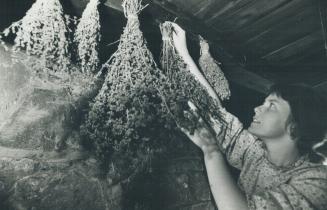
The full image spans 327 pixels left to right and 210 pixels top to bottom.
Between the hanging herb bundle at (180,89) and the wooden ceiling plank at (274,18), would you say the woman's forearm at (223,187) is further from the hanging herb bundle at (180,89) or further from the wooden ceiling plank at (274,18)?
the wooden ceiling plank at (274,18)

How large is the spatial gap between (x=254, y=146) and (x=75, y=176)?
5.14 feet

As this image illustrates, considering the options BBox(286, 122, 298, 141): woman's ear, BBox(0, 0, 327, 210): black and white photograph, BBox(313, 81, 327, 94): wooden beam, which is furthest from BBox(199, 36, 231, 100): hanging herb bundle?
BBox(313, 81, 327, 94): wooden beam

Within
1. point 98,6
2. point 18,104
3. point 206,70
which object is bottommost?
point 18,104

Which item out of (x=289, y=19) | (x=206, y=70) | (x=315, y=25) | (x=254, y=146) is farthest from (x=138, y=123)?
(x=315, y=25)

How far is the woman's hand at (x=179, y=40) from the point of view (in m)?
2.32

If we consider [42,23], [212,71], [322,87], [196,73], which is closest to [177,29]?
[196,73]

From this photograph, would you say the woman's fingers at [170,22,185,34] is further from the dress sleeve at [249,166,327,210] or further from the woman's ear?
the dress sleeve at [249,166,327,210]

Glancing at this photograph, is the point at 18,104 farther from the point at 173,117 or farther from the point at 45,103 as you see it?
the point at 173,117

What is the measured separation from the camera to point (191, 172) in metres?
2.65

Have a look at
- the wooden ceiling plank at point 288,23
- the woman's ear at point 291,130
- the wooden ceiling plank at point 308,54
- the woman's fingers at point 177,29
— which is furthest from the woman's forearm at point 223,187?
the wooden ceiling plank at point 308,54

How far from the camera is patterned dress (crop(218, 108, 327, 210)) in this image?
195 cm

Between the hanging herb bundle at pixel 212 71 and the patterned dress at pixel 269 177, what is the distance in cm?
24

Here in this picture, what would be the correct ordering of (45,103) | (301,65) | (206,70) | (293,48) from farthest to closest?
(301,65)
(293,48)
(206,70)
(45,103)

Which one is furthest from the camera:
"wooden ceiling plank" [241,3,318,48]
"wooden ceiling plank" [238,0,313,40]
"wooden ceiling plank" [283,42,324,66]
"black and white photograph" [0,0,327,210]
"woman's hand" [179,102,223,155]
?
"wooden ceiling plank" [283,42,324,66]
